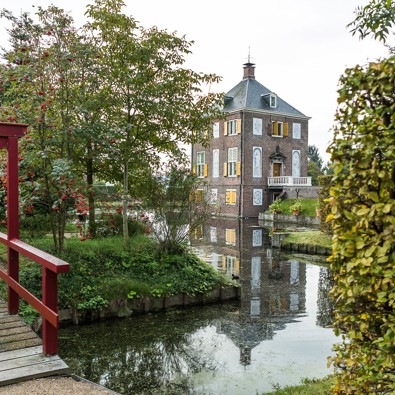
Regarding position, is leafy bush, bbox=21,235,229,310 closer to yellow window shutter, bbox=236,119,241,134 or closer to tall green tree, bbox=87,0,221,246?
tall green tree, bbox=87,0,221,246

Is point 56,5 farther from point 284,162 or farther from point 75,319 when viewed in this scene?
point 284,162

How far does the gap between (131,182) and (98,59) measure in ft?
11.6

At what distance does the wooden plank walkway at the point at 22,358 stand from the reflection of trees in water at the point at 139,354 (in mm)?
1263

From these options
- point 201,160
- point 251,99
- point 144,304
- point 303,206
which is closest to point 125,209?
point 144,304

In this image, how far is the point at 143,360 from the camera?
582cm

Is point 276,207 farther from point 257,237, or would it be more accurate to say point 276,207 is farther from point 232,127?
point 257,237

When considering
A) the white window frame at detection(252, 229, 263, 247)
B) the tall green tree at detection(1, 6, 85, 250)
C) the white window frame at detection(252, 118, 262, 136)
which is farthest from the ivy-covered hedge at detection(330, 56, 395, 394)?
the white window frame at detection(252, 118, 262, 136)

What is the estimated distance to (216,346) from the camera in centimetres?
638

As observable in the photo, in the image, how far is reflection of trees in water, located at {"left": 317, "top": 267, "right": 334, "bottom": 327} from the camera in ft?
25.1

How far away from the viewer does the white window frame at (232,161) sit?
102ft

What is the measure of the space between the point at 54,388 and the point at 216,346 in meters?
3.42

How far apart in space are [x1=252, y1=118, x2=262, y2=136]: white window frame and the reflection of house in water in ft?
42.4

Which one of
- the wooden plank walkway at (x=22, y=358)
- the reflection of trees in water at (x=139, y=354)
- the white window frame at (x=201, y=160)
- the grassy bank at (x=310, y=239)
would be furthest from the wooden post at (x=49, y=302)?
the white window frame at (x=201, y=160)

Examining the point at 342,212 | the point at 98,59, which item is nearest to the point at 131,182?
the point at 98,59
